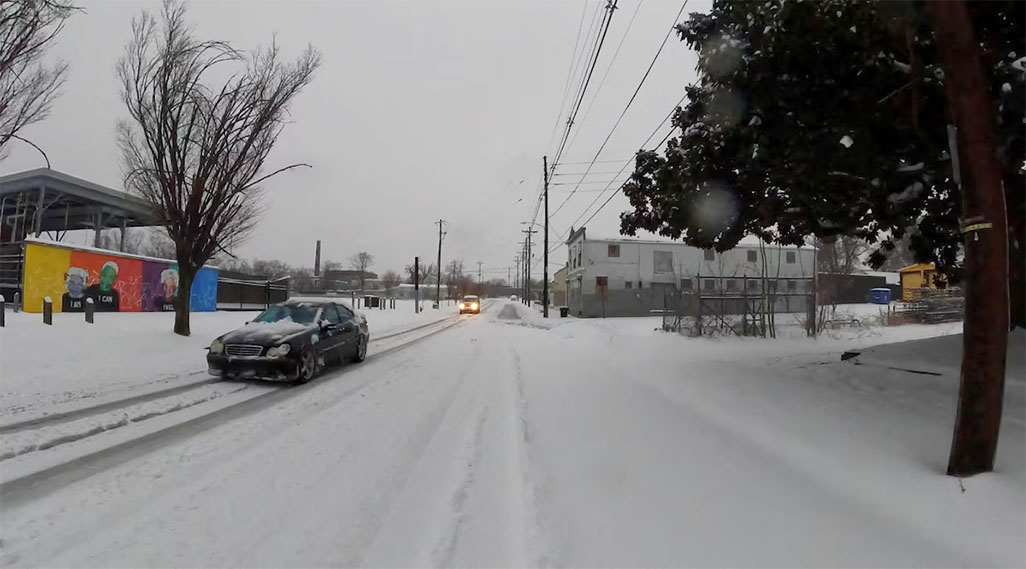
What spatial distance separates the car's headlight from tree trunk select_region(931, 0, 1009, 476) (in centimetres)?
829

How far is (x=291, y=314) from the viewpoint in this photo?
33.1 ft

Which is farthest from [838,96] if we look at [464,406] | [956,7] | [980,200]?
[464,406]

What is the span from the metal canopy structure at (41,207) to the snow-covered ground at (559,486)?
16.4 m

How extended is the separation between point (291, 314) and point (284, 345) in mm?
1715

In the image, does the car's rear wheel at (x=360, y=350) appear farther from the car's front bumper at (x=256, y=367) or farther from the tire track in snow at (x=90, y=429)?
A: the tire track in snow at (x=90, y=429)

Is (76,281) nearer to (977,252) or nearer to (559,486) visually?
(559,486)

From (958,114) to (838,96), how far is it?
230 centimetres

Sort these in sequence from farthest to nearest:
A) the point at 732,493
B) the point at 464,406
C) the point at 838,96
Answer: the point at 464,406, the point at 838,96, the point at 732,493

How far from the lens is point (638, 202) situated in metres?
9.46

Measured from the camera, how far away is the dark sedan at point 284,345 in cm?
845

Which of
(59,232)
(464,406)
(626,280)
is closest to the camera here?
(464,406)

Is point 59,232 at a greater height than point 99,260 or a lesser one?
greater

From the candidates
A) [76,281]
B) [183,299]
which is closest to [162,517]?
[183,299]

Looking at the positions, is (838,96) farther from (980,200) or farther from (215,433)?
(215,433)
